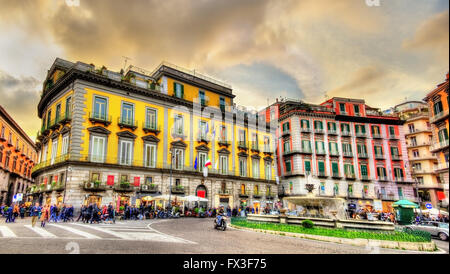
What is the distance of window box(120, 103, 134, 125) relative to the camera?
30281 millimetres

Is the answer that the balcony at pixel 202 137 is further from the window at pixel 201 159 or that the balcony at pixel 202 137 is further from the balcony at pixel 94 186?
the balcony at pixel 94 186

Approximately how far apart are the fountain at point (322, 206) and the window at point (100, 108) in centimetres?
2101

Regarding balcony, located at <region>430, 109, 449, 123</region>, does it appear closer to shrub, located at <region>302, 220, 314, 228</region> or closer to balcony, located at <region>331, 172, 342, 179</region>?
shrub, located at <region>302, 220, 314, 228</region>

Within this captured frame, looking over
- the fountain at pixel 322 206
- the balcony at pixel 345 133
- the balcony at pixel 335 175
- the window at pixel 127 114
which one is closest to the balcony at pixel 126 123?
the window at pixel 127 114

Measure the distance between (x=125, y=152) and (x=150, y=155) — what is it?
283 cm

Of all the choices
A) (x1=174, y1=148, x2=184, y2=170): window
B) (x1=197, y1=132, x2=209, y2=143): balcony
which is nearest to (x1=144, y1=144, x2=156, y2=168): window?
(x1=174, y1=148, x2=184, y2=170): window

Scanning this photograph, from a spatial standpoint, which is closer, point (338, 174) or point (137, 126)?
point (137, 126)

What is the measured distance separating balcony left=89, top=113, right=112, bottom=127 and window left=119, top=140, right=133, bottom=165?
8.01 feet

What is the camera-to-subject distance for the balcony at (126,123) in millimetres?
29598

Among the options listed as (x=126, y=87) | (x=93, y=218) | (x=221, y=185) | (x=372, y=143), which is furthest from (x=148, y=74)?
(x=372, y=143)

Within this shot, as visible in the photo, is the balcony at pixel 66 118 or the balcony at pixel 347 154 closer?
the balcony at pixel 66 118

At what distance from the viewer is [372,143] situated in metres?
43.4
